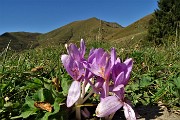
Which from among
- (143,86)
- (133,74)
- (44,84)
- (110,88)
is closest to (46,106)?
(44,84)

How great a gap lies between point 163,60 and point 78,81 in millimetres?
2894

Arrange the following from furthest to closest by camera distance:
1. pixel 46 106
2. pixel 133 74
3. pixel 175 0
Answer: pixel 175 0, pixel 133 74, pixel 46 106

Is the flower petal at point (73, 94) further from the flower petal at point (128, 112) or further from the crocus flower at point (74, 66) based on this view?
the flower petal at point (128, 112)

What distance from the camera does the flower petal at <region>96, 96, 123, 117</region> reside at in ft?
7.33

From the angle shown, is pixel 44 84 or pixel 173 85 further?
pixel 173 85

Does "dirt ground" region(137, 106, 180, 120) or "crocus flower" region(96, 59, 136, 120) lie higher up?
"crocus flower" region(96, 59, 136, 120)

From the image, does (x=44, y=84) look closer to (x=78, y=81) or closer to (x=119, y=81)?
(x=78, y=81)

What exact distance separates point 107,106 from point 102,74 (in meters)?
0.22

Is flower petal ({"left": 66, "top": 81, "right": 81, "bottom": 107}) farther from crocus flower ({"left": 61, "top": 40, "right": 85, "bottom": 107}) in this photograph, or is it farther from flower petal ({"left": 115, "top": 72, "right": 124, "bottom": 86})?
flower petal ({"left": 115, "top": 72, "right": 124, "bottom": 86})

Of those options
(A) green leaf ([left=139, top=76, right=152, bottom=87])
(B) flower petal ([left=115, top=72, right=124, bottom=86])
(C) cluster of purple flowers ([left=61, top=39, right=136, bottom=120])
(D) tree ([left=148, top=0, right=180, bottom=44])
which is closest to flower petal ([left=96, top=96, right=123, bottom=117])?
(C) cluster of purple flowers ([left=61, top=39, right=136, bottom=120])

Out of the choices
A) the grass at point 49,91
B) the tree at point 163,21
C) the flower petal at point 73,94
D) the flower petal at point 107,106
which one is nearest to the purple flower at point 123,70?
the flower petal at point 107,106

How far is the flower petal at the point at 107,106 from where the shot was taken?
2233mm

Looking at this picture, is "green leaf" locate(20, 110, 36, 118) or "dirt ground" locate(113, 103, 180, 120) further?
"dirt ground" locate(113, 103, 180, 120)

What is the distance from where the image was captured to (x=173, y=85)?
3164 millimetres
